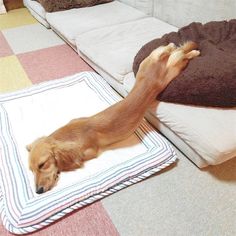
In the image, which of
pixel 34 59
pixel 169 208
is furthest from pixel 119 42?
pixel 169 208

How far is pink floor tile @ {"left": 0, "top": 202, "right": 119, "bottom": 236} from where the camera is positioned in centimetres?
115

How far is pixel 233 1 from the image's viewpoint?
178 centimetres

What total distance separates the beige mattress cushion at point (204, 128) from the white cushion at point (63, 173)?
0.47 ft

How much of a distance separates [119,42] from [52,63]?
0.70 metres

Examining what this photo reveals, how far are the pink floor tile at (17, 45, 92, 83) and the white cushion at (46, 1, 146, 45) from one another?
0.50 feet

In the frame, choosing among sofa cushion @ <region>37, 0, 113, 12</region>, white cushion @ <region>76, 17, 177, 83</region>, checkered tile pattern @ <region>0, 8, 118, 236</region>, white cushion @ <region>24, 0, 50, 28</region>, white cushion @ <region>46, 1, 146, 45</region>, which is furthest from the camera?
white cushion @ <region>24, 0, 50, 28</region>

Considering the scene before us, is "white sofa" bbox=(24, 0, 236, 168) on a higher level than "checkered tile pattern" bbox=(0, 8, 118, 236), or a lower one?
higher

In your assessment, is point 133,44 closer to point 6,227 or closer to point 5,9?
point 6,227

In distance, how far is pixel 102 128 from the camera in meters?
1.38

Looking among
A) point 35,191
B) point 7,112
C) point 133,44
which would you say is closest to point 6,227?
point 35,191

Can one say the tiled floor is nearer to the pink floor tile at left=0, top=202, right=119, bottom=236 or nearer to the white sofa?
the pink floor tile at left=0, top=202, right=119, bottom=236

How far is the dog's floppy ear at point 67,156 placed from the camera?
4.18 feet

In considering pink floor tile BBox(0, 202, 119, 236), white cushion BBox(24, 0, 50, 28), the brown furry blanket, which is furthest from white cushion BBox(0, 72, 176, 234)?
white cushion BBox(24, 0, 50, 28)

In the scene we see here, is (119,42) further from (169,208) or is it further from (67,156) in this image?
(169,208)
